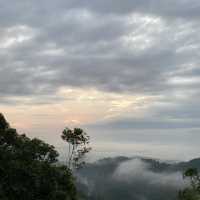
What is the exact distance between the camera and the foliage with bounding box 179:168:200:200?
283 feet

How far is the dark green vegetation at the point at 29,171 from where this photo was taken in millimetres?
64750

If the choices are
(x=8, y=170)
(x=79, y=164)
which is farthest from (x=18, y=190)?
(x=79, y=164)

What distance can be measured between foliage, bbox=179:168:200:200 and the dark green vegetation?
25.2 m

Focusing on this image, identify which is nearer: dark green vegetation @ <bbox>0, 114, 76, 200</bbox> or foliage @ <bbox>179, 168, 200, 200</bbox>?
→ dark green vegetation @ <bbox>0, 114, 76, 200</bbox>

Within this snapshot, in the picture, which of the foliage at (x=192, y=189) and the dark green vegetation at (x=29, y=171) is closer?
the dark green vegetation at (x=29, y=171)

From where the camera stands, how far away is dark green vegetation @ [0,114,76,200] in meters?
64.8

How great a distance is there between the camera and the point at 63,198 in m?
67.8

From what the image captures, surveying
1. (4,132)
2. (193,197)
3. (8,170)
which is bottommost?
(193,197)

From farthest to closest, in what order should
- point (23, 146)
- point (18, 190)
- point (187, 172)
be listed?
point (187, 172)
point (23, 146)
point (18, 190)

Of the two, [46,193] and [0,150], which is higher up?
[0,150]

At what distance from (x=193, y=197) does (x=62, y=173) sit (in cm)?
2738

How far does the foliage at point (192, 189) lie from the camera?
8616 centimetres

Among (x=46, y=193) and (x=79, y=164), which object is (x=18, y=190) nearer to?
(x=46, y=193)

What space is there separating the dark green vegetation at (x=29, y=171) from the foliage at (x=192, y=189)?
82.6 ft
